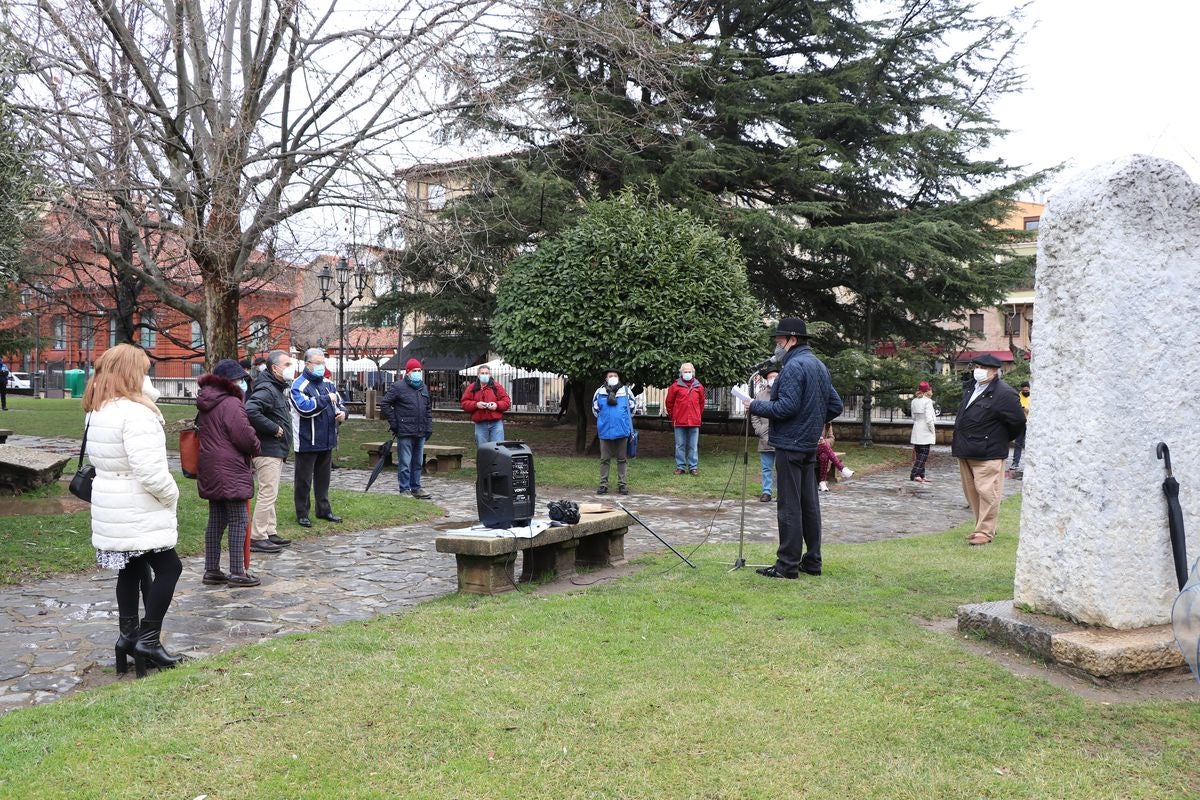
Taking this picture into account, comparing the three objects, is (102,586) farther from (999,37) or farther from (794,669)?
(999,37)

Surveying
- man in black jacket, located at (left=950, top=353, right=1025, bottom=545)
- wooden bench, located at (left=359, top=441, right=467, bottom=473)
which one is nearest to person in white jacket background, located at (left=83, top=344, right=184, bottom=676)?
man in black jacket, located at (left=950, top=353, right=1025, bottom=545)

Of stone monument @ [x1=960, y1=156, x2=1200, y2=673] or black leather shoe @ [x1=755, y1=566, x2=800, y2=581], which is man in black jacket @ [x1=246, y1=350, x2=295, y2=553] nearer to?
black leather shoe @ [x1=755, y1=566, x2=800, y2=581]

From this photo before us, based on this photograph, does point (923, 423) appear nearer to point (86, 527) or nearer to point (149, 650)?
point (86, 527)

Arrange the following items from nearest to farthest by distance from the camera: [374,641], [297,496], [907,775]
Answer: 1. [907,775]
2. [374,641]
3. [297,496]

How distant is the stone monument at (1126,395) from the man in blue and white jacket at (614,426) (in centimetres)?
949

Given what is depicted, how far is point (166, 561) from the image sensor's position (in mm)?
5332

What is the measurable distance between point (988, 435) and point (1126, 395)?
4.79m

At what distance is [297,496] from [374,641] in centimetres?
525

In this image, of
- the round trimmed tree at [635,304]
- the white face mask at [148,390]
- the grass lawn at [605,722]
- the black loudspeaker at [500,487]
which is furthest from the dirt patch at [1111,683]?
the round trimmed tree at [635,304]

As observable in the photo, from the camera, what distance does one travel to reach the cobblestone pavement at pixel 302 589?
5.66 metres

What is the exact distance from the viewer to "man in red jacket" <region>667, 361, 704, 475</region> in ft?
53.6

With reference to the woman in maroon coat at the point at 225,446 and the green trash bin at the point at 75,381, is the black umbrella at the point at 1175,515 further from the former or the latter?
the green trash bin at the point at 75,381

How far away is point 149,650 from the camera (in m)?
5.29

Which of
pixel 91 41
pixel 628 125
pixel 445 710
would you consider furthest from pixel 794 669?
pixel 628 125
